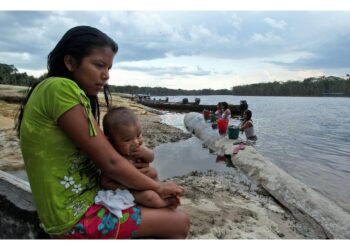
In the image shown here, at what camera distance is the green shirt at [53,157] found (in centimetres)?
197

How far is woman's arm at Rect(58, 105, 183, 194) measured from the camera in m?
1.96

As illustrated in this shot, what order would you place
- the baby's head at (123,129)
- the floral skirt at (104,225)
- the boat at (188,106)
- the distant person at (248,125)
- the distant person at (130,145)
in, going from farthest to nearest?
the boat at (188,106) → the distant person at (248,125) → the baby's head at (123,129) → the distant person at (130,145) → the floral skirt at (104,225)

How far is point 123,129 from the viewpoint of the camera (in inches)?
91.8

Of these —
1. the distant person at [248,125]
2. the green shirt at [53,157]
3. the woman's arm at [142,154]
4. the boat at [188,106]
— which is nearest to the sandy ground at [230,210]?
the woman's arm at [142,154]

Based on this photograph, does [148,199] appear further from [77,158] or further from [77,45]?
[77,45]

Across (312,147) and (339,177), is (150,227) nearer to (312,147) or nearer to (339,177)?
(339,177)

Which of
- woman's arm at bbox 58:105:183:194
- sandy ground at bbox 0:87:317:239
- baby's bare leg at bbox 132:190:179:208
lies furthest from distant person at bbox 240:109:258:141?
woman's arm at bbox 58:105:183:194

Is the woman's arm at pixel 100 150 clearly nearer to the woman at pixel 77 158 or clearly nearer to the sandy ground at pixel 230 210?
the woman at pixel 77 158

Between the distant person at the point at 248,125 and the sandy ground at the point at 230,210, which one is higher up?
the distant person at the point at 248,125

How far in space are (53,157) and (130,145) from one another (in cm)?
A: 55

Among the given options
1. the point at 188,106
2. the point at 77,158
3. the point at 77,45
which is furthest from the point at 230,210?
the point at 188,106

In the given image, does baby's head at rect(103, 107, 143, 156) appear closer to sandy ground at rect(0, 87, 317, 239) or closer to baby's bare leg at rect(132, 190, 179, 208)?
baby's bare leg at rect(132, 190, 179, 208)

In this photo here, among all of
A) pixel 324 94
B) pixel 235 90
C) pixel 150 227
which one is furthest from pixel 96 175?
pixel 235 90

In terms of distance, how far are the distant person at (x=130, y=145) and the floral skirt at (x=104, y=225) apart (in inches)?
5.4
